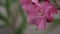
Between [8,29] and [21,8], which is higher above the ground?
[21,8]

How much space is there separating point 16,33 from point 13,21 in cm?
7

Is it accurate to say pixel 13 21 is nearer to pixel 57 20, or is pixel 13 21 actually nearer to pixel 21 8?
pixel 21 8

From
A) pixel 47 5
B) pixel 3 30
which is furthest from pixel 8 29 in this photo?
pixel 47 5

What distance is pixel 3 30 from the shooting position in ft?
2.11

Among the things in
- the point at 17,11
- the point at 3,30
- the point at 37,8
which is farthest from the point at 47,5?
the point at 3,30

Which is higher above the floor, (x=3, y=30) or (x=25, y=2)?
(x=25, y=2)

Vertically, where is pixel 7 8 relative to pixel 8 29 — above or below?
above

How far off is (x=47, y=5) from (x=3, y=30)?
0.28 metres

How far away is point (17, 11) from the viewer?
2.01 ft

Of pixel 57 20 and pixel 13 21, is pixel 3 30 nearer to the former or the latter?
pixel 13 21

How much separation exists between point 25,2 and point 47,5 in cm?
12

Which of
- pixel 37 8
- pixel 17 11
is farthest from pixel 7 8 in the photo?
pixel 37 8

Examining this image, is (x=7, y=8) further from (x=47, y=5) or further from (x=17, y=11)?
(x=47, y=5)

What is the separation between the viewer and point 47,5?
1.95 feet
